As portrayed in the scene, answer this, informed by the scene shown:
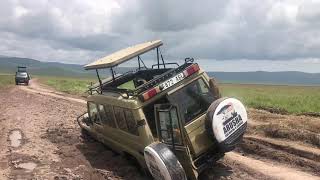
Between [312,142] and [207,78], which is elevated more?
[207,78]

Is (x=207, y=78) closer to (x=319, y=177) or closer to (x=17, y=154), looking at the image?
(x=319, y=177)

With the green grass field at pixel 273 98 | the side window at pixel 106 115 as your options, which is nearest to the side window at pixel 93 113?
the side window at pixel 106 115

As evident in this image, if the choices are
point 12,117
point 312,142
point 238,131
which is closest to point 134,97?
point 238,131

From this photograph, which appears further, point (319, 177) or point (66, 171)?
point (66, 171)

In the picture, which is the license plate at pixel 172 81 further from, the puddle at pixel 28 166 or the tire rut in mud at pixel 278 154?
the puddle at pixel 28 166

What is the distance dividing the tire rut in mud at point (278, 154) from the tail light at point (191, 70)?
331cm

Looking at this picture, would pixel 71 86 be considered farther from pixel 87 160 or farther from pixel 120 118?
pixel 120 118

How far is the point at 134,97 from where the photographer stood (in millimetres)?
10367

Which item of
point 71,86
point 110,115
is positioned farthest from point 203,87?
point 71,86

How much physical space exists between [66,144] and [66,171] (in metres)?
3.79

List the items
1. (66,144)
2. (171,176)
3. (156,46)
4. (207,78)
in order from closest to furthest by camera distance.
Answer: (171,176), (207,78), (156,46), (66,144)

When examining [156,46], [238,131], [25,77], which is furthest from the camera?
[25,77]

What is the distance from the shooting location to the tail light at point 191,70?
1071 centimetres

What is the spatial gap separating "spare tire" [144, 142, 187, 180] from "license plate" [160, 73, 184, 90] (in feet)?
4.95
